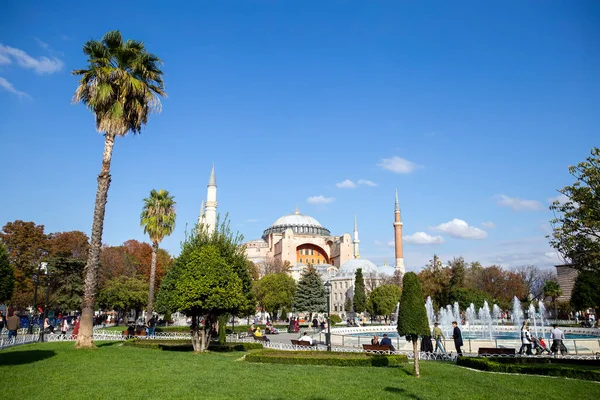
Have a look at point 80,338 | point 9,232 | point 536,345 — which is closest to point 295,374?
point 80,338

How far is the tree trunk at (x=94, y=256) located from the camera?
15.6 metres

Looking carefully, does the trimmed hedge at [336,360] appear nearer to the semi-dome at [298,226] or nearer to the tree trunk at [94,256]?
the tree trunk at [94,256]

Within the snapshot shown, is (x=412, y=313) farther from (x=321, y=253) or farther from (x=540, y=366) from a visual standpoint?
(x=321, y=253)

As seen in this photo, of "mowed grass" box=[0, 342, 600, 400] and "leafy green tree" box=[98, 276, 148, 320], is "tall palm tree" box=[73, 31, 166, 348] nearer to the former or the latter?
"mowed grass" box=[0, 342, 600, 400]

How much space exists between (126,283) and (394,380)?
31678 mm

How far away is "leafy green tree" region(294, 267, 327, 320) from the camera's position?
42906 mm

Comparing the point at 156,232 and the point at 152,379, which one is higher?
the point at 156,232

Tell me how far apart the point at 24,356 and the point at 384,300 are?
3894 centimetres

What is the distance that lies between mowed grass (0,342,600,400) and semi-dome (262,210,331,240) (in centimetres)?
8971

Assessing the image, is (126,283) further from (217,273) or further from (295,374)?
(295,374)

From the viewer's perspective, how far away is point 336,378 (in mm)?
10320

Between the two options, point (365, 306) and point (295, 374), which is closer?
point (295, 374)

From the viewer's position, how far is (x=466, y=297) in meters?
41.9

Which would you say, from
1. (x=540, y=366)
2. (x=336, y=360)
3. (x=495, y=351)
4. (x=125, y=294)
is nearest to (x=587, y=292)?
(x=495, y=351)
